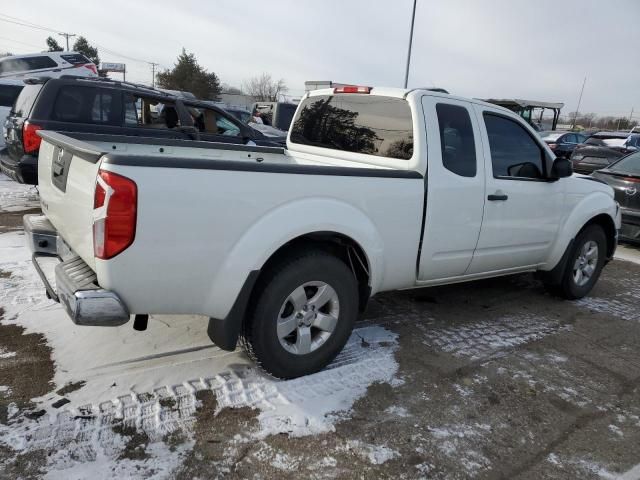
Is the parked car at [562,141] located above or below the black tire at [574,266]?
above

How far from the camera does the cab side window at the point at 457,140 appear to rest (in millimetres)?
3752

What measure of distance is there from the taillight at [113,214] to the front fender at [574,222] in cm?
398

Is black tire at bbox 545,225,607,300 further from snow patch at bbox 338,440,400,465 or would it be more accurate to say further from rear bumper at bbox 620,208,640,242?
snow patch at bbox 338,440,400,465

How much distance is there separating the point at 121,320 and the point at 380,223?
5.59 feet

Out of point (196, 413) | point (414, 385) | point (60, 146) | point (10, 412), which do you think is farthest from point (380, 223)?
point (10, 412)

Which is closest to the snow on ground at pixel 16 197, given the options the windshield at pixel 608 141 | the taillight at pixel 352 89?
the taillight at pixel 352 89

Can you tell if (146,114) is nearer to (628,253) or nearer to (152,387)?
(152,387)

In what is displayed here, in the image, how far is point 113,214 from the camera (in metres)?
2.38

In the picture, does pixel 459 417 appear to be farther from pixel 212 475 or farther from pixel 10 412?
pixel 10 412

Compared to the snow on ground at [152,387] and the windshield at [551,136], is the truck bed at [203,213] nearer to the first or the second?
the snow on ground at [152,387]

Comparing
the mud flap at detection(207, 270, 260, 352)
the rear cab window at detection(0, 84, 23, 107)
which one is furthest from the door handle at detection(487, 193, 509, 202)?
the rear cab window at detection(0, 84, 23, 107)

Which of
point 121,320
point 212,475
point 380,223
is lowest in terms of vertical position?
point 212,475

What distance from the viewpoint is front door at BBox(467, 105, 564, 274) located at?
4.09 meters

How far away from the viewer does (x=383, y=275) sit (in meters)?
3.50
